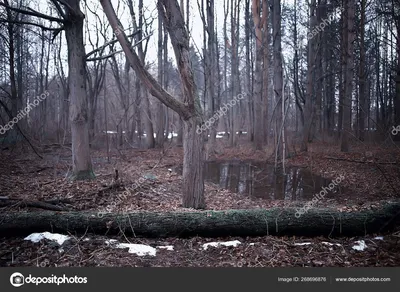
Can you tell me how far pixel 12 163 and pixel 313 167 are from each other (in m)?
12.1

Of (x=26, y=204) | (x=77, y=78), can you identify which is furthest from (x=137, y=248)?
(x=77, y=78)

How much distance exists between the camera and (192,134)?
5215 millimetres

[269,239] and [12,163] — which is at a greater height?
[12,163]

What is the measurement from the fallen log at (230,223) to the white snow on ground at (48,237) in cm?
15

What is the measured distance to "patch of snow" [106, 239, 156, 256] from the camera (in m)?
3.27

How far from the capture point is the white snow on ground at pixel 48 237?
3387 millimetres

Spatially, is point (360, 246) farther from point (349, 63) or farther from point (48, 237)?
point (349, 63)

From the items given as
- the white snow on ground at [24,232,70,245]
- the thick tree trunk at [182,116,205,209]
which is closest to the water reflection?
the thick tree trunk at [182,116,205,209]

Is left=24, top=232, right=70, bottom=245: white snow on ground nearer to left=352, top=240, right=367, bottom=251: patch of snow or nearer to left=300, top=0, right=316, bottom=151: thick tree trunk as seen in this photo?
left=352, top=240, right=367, bottom=251: patch of snow

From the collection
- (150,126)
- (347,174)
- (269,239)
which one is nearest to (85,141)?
(269,239)

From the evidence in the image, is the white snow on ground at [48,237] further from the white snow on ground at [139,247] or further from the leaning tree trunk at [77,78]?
the leaning tree trunk at [77,78]

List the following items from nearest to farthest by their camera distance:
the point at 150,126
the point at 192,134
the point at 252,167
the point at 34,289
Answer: the point at 34,289, the point at 192,134, the point at 252,167, the point at 150,126

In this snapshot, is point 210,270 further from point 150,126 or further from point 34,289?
point 150,126

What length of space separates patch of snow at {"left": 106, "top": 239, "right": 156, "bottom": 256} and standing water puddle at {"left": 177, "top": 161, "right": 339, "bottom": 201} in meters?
5.20
